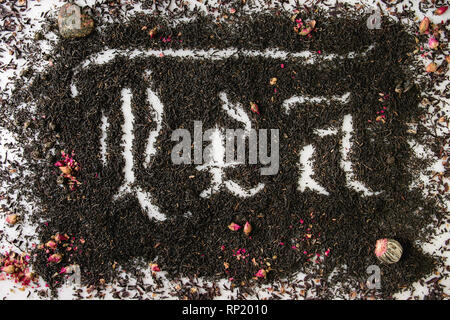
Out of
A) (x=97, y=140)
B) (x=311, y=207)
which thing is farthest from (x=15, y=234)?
(x=311, y=207)

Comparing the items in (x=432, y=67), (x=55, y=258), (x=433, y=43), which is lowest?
(x=55, y=258)

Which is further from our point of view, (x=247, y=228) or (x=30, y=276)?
(x=30, y=276)

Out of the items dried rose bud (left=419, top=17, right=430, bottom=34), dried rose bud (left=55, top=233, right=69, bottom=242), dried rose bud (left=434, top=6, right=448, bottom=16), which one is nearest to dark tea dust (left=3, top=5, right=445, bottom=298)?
dried rose bud (left=55, top=233, right=69, bottom=242)

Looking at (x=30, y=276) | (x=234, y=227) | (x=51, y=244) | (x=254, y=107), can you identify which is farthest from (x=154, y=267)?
(x=254, y=107)

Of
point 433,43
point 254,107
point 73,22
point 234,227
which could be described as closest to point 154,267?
point 234,227

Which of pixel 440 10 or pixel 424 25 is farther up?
pixel 440 10

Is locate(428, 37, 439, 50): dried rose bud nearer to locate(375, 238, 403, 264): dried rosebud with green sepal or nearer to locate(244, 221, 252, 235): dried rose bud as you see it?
locate(375, 238, 403, 264): dried rosebud with green sepal

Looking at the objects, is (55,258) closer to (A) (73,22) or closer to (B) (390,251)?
(A) (73,22)

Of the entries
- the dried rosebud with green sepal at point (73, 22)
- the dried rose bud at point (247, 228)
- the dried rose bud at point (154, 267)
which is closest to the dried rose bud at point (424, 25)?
the dried rose bud at point (247, 228)

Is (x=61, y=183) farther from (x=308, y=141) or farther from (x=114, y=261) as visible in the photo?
(x=308, y=141)
